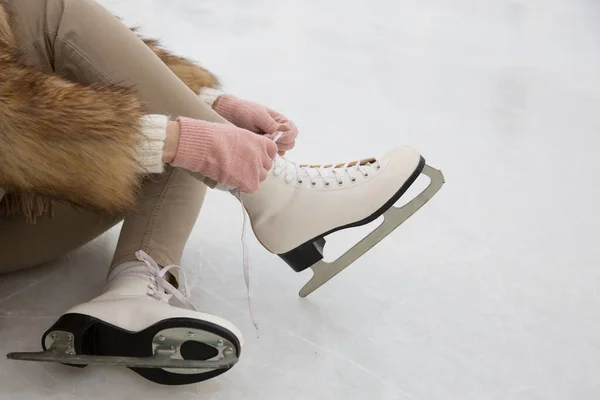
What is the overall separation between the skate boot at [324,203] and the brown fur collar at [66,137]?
0.65ft

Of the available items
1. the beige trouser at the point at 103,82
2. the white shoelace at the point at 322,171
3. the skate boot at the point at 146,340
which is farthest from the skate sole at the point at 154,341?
the white shoelace at the point at 322,171

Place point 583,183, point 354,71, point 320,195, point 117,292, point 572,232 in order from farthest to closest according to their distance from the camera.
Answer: point 354,71
point 583,183
point 572,232
point 320,195
point 117,292

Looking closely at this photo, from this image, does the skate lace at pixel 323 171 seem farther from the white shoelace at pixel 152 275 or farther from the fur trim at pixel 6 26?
the fur trim at pixel 6 26

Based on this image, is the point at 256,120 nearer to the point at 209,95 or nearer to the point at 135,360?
the point at 209,95

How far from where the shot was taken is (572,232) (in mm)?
1432

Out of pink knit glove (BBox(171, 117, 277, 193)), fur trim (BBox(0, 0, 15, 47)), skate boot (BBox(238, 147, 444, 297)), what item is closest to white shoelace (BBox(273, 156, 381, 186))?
skate boot (BBox(238, 147, 444, 297))

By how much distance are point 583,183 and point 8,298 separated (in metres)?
1.22

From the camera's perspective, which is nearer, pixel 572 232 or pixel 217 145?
pixel 217 145

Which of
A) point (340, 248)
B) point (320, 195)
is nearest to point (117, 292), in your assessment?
point (320, 195)

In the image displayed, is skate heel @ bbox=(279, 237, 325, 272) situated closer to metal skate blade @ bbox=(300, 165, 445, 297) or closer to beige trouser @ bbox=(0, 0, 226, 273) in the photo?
metal skate blade @ bbox=(300, 165, 445, 297)

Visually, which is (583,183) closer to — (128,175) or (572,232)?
(572,232)

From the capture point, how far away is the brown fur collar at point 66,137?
28.3 inches

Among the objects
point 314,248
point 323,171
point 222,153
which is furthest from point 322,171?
point 222,153

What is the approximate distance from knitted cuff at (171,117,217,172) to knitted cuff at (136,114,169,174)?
20mm
